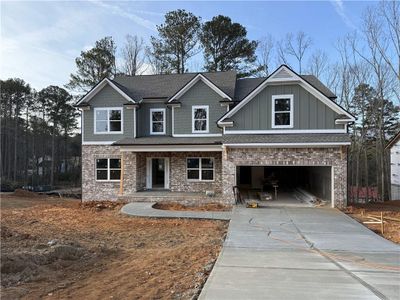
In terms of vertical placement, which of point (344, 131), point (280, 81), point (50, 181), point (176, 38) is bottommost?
point (50, 181)

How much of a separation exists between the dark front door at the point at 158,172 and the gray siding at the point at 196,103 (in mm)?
2282

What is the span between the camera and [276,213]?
571 inches

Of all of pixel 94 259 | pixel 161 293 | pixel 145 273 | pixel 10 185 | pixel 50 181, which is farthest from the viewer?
pixel 50 181

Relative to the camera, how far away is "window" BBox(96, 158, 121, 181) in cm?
2100

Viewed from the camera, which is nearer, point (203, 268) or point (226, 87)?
point (203, 268)

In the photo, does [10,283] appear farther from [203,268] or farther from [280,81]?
[280,81]

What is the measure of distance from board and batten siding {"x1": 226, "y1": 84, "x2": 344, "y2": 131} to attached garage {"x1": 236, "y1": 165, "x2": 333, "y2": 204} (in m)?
2.32

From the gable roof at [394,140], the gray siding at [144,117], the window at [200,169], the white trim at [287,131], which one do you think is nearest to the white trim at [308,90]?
the white trim at [287,131]

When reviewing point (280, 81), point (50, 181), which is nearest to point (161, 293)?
point (280, 81)

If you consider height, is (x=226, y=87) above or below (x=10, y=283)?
above

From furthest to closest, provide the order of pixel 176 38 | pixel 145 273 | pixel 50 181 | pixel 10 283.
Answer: pixel 50 181 → pixel 176 38 → pixel 145 273 → pixel 10 283

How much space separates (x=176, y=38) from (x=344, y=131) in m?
21.7

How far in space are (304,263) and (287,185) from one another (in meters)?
19.1

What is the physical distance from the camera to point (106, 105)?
843 inches
